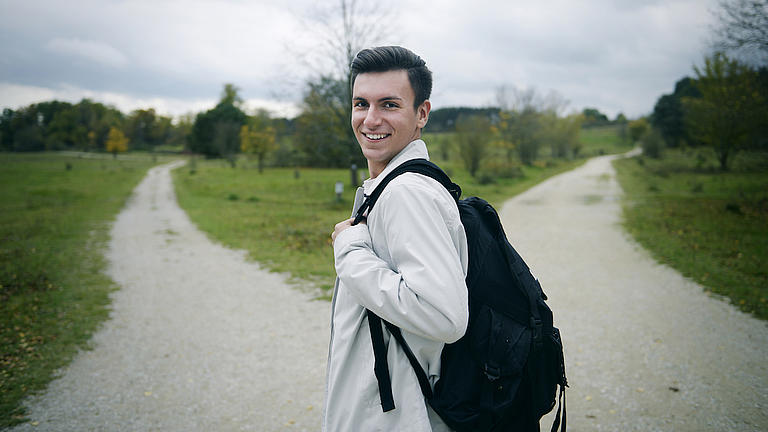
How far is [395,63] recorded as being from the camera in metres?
1.63

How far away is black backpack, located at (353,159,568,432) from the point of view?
149 centimetres

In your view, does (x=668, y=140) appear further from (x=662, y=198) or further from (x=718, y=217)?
(x=718, y=217)

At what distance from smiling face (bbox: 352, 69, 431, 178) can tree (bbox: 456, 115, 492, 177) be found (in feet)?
90.5

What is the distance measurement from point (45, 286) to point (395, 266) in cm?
871

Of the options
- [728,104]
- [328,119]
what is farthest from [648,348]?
[728,104]

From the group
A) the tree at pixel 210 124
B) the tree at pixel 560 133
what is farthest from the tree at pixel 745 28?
the tree at pixel 210 124

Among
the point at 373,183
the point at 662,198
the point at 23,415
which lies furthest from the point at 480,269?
the point at 662,198

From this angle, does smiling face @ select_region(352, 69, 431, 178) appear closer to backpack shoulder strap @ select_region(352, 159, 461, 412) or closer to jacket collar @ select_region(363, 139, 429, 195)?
jacket collar @ select_region(363, 139, 429, 195)

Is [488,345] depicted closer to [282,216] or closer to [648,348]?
[648,348]

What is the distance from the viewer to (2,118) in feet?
63.6

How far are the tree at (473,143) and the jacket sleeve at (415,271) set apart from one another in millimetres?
27921

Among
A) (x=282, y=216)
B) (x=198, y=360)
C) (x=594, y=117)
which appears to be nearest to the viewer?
(x=198, y=360)

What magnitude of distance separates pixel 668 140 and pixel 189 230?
5970 cm

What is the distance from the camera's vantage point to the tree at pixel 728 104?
16.2 meters
